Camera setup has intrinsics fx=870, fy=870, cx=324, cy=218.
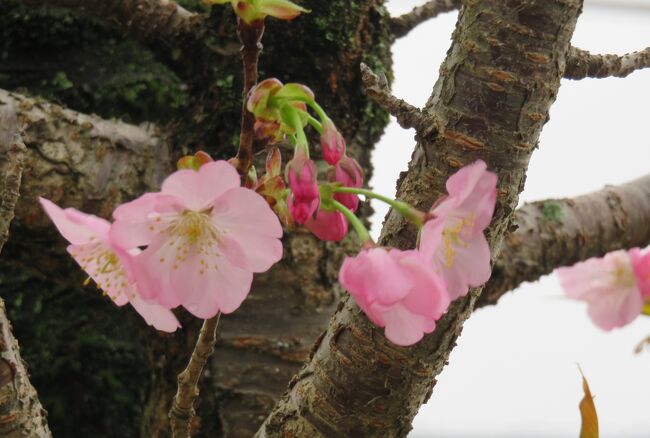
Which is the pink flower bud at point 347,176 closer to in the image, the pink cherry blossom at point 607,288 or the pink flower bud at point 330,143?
the pink flower bud at point 330,143

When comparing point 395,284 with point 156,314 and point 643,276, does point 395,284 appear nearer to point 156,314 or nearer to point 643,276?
point 156,314

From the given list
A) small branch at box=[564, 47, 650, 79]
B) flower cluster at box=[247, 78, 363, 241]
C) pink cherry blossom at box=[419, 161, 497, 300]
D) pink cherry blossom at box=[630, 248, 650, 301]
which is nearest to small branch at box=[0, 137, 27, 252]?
flower cluster at box=[247, 78, 363, 241]

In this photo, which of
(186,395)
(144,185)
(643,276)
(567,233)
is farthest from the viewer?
(567,233)

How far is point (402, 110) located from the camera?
584 mm

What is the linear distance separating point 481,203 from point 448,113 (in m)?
0.13

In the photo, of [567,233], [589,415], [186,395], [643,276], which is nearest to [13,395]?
[186,395]

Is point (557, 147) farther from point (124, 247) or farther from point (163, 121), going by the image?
point (124, 247)

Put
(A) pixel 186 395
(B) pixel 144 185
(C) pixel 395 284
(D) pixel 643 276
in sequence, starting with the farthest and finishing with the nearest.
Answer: (B) pixel 144 185 < (D) pixel 643 276 < (A) pixel 186 395 < (C) pixel 395 284

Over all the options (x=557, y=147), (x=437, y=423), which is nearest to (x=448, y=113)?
(x=557, y=147)

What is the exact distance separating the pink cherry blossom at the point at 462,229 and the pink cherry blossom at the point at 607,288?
1.44 feet

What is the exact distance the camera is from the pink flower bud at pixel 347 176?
1.66 feet

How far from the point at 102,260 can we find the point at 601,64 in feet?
1.26

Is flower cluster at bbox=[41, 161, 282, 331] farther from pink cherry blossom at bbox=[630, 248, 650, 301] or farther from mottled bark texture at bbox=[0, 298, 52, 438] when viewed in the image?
pink cherry blossom at bbox=[630, 248, 650, 301]

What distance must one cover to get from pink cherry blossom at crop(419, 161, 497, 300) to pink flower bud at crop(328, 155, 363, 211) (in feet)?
0.17
